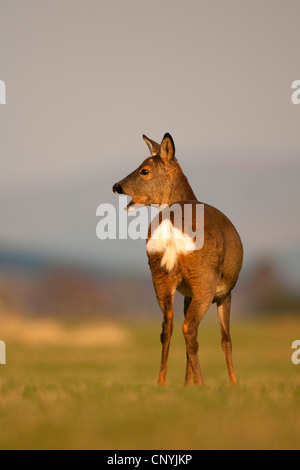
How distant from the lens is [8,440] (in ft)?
22.1

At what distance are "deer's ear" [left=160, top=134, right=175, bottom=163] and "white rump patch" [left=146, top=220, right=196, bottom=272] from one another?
153 centimetres

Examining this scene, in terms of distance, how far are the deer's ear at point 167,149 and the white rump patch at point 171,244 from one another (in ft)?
5.03

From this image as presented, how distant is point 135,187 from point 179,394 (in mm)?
3758

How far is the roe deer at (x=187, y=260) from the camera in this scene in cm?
1027

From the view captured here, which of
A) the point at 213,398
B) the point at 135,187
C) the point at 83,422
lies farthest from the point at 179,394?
the point at 135,187

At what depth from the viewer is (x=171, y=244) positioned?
33.5 ft

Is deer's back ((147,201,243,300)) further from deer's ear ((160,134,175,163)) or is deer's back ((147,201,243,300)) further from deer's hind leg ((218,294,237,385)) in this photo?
deer's ear ((160,134,175,163))

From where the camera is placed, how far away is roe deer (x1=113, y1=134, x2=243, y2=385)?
1027 centimetres

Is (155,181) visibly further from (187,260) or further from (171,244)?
(187,260)

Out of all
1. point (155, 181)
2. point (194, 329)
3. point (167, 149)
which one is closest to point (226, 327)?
point (194, 329)

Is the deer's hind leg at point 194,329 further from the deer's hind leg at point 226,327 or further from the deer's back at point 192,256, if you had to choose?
the deer's hind leg at point 226,327

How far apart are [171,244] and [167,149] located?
74.3 inches

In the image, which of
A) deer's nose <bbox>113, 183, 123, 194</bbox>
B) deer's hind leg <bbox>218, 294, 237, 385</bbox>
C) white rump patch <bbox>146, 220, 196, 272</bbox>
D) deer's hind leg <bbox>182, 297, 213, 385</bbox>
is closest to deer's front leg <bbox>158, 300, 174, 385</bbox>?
deer's hind leg <bbox>182, 297, 213, 385</bbox>
